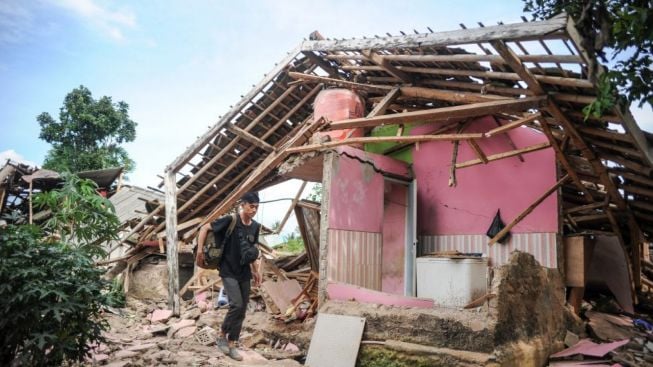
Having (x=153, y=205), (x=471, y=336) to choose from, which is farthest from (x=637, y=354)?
(x=153, y=205)

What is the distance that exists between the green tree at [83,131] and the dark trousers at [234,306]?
1508 centimetres

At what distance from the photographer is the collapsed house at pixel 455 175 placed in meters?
4.67

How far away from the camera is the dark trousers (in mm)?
4941

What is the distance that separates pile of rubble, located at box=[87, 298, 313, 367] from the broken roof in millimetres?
2220

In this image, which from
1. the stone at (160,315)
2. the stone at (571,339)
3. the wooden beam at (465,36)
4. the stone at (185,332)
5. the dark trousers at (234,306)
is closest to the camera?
the wooden beam at (465,36)

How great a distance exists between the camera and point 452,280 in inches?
244

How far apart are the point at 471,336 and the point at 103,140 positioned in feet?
62.7

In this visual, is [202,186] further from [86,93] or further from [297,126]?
[86,93]

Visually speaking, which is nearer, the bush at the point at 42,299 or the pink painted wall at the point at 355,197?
the bush at the point at 42,299

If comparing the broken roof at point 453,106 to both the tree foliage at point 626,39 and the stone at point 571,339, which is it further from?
the stone at point 571,339

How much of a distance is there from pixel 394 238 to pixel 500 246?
5.94 ft

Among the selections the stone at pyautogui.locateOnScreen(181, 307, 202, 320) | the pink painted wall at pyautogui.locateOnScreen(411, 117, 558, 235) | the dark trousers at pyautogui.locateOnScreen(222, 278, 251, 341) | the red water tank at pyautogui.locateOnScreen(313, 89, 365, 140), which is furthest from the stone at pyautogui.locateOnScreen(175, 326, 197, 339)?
the pink painted wall at pyautogui.locateOnScreen(411, 117, 558, 235)

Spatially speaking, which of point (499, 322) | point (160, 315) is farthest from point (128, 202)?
point (499, 322)

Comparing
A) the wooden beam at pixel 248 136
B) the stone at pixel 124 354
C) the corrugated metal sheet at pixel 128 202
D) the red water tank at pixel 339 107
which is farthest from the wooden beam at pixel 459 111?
the corrugated metal sheet at pixel 128 202
